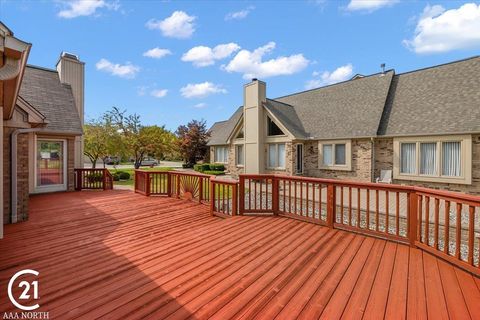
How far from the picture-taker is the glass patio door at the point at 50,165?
948 centimetres

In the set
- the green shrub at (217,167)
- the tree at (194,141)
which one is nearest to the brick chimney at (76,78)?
the green shrub at (217,167)

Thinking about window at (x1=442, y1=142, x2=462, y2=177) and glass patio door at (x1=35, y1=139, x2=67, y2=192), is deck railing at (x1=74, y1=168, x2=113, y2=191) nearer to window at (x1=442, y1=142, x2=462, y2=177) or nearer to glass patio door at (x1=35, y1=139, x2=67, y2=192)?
glass patio door at (x1=35, y1=139, x2=67, y2=192)

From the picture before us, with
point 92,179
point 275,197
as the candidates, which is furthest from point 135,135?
point 275,197

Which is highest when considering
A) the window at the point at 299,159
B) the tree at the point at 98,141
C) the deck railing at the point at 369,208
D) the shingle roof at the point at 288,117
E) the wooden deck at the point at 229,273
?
the shingle roof at the point at 288,117

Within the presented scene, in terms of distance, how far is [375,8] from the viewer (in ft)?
31.6

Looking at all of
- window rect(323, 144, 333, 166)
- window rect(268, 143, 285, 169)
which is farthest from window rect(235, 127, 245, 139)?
window rect(323, 144, 333, 166)

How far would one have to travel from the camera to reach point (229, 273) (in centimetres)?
306

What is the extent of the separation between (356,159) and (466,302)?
11.4m

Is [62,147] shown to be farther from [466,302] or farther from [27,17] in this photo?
[466,302]

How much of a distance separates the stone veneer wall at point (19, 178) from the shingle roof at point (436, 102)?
14323mm

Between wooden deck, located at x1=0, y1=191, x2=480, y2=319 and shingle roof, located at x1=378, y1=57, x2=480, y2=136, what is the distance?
953 centimetres

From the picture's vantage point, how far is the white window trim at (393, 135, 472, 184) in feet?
31.5

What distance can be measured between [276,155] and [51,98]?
1228 centimetres

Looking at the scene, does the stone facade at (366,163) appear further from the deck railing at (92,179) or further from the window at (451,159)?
the deck railing at (92,179)
